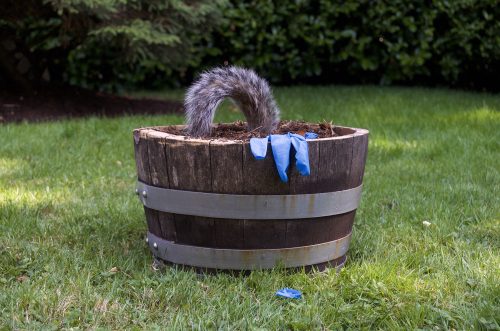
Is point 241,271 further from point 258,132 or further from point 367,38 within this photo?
point 367,38

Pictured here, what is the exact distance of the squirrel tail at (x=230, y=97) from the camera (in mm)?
2863

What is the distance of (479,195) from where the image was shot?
392 cm

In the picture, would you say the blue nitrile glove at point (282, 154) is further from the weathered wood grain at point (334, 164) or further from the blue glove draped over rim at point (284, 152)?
the weathered wood grain at point (334, 164)

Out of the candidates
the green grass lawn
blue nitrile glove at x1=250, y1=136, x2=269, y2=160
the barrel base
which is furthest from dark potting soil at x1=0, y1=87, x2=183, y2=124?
blue nitrile glove at x1=250, y1=136, x2=269, y2=160

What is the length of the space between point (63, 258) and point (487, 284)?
5.98 ft

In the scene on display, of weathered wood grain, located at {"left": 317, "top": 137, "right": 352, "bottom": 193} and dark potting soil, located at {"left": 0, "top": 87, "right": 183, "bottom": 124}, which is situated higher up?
weathered wood grain, located at {"left": 317, "top": 137, "right": 352, "bottom": 193}

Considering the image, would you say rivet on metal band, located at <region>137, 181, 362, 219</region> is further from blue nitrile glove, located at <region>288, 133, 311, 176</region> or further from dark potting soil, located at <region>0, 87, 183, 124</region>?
Answer: dark potting soil, located at <region>0, 87, 183, 124</region>

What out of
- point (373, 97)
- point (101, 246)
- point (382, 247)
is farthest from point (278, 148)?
point (373, 97)

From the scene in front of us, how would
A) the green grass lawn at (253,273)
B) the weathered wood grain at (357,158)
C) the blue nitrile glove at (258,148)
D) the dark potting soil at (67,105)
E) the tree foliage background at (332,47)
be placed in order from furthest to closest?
the tree foliage background at (332,47), the dark potting soil at (67,105), the weathered wood grain at (357,158), the blue nitrile glove at (258,148), the green grass lawn at (253,273)

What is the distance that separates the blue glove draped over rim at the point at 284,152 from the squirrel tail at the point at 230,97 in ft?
1.53

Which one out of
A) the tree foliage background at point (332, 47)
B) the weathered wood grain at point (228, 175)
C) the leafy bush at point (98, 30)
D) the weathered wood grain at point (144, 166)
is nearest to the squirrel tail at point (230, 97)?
the weathered wood grain at point (144, 166)

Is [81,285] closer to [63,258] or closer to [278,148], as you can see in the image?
[63,258]

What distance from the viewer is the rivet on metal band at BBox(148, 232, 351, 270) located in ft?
8.56

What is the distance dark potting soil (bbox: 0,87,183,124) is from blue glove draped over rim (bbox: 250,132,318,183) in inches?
188
